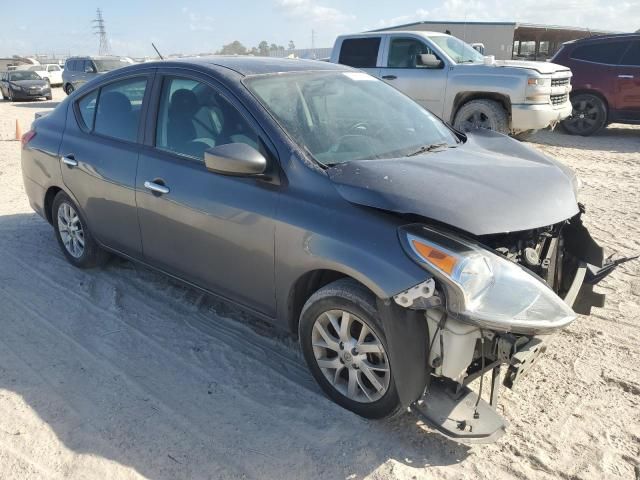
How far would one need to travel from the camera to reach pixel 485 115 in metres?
9.66

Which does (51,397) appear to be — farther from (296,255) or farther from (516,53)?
(516,53)

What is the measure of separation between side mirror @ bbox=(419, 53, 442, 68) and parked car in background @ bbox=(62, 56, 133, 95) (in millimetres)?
15506

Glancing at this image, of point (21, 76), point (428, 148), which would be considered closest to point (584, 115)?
point (428, 148)

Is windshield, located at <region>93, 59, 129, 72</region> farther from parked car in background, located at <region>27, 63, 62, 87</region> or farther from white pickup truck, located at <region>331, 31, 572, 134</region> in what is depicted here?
parked car in background, located at <region>27, 63, 62, 87</region>

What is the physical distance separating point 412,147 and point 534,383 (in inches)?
62.0

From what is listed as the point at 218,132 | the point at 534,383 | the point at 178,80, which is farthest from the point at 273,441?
the point at 178,80

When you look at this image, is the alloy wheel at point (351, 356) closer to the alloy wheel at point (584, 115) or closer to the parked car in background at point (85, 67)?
the alloy wheel at point (584, 115)

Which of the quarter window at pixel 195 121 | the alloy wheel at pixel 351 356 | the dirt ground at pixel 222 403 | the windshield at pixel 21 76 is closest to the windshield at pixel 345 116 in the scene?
the quarter window at pixel 195 121

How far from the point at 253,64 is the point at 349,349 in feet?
6.58

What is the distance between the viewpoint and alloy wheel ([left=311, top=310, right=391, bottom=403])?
9.20 ft

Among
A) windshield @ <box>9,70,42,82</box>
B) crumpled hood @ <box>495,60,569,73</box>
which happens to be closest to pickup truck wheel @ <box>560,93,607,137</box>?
crumpled hood @ <box>495,60,569,73</box>

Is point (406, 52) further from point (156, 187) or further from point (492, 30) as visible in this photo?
point (492, 30)

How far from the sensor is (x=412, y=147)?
3473 millimetres

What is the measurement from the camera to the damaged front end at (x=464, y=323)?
2.45m
